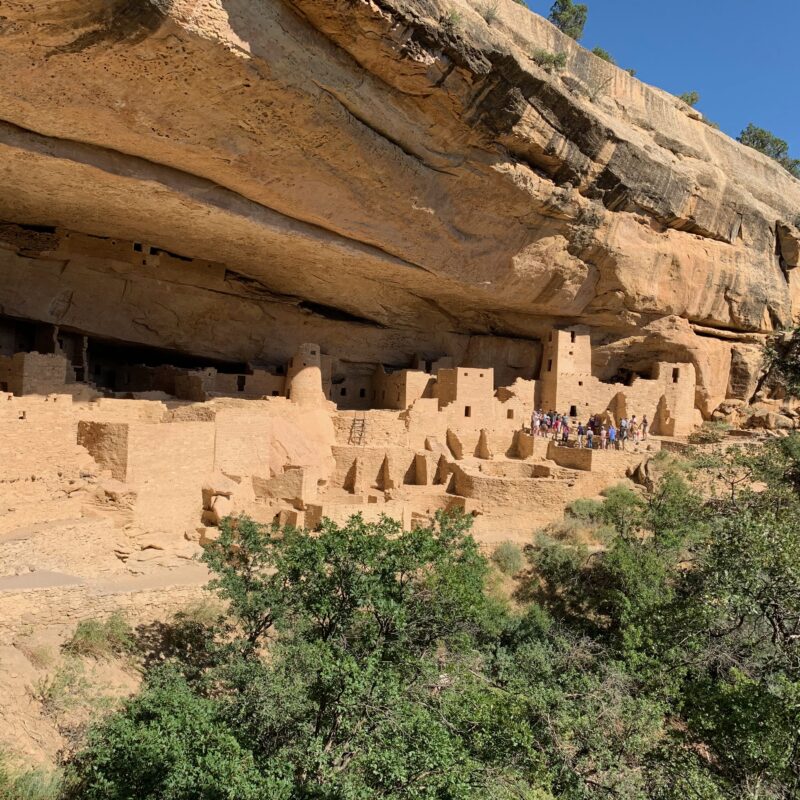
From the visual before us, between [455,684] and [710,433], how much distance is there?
10.4 meters

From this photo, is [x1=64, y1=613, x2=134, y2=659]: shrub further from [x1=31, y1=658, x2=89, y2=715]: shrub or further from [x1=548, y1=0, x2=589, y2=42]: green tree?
[x1=548, y1=0, x2=589, y2=42]: green tree

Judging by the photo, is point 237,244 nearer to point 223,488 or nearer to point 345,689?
point 223,488

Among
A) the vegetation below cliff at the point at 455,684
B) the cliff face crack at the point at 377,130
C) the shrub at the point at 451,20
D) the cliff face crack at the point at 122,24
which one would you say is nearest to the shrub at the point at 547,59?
the cliff face crack at the point at 377,130

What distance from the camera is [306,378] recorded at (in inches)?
558

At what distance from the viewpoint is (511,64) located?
10.4 metres

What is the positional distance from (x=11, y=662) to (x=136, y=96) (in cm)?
642

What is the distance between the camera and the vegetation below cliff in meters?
6.12

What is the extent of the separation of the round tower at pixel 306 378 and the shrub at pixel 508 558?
4826 mm

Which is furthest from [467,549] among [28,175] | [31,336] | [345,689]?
[31,336]

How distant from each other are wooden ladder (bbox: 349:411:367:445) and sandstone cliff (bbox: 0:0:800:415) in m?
2.98

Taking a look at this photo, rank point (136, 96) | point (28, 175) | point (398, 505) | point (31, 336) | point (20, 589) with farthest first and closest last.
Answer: point (31, 336), point (398, 505), point (28, 175), point (136, 96), point (20, 589)

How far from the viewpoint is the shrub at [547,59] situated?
11766 millimetres

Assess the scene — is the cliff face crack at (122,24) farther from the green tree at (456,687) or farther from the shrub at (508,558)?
the shrub at (508,558)

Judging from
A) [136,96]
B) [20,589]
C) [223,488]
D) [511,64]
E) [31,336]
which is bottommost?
[20,589]
